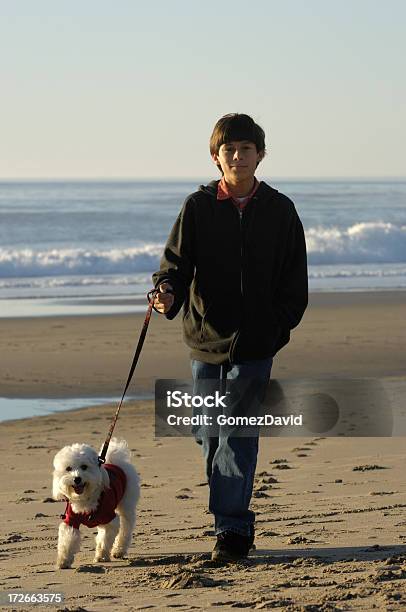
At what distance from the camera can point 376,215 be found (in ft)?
169

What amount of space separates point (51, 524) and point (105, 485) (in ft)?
3.74

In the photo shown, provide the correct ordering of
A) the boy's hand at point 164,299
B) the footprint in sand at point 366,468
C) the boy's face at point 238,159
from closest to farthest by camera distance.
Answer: the boy's hand at point 164,299, the boy's face at point 238,159, the footprint in sand at point 366,468

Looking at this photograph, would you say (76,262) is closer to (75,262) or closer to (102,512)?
(75,262)

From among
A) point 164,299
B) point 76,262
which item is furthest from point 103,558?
point 76,262

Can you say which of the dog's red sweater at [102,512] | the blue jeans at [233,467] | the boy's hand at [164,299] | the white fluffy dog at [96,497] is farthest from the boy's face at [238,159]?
the dog's red sweater at [102,512]

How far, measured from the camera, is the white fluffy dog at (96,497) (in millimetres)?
5703

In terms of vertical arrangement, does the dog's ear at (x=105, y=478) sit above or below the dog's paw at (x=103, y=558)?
above

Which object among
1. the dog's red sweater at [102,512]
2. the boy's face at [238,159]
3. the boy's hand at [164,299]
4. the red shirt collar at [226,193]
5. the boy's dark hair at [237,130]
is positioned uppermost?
the boy's dark hair at [237,130]

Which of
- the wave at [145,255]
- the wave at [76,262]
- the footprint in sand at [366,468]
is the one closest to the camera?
the footprint in sand at [366,468]

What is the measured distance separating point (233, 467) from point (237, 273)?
2.80 feet

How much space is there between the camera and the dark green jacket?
18.5ft

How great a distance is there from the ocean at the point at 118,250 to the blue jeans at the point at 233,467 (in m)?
13.8

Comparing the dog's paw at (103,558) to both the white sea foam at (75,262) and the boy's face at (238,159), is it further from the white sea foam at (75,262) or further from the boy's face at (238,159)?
the white sea foam at (75,262)

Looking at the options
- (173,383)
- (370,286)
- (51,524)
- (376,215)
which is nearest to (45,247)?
(370,286)
